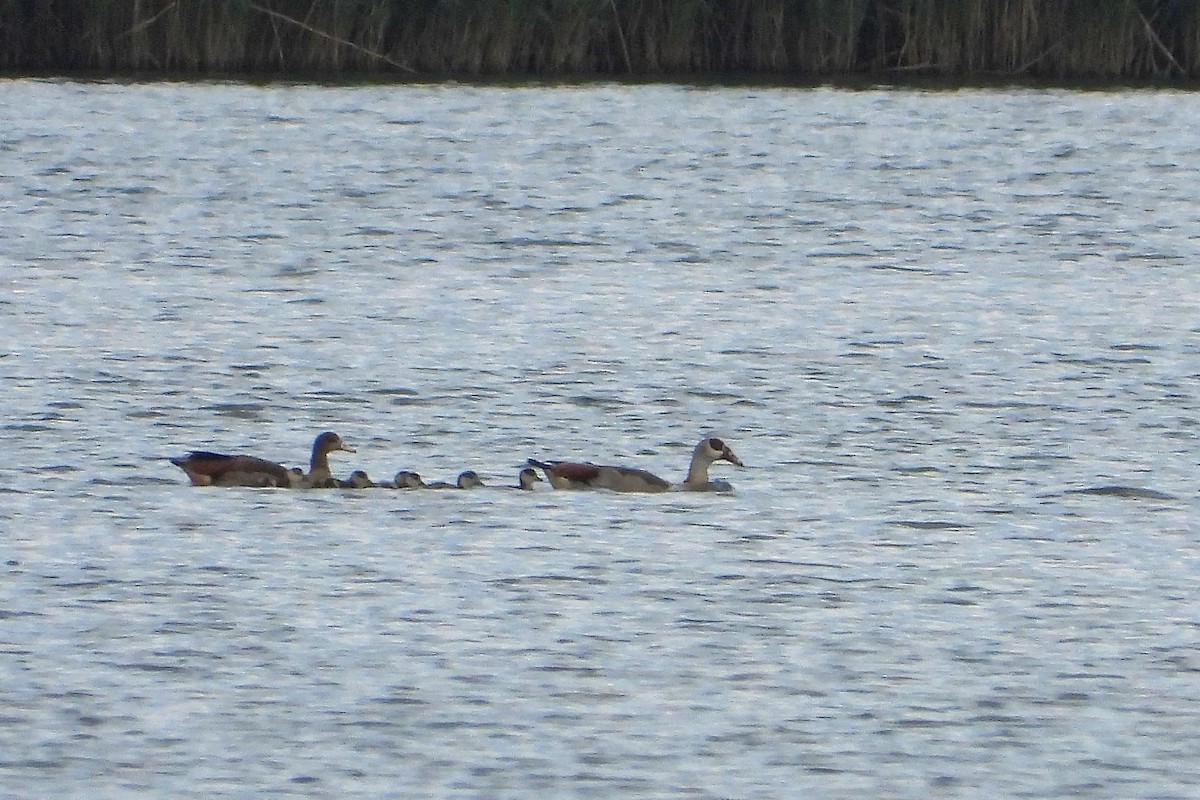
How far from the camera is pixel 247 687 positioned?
7.07 meters

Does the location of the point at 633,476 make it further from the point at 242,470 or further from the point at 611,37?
the point at 611,37

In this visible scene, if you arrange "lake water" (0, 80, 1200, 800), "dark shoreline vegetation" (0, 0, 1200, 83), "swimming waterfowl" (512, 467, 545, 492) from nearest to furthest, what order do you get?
"lake water" (0, 80, 1200, 800), "swimming waterfowl" (512, 467, 545, 492), "dark shoreline vegetation" (0, 0, 1200, 83)

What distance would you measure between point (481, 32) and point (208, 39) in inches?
120

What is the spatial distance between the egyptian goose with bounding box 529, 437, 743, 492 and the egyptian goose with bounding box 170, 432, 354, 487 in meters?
0.88

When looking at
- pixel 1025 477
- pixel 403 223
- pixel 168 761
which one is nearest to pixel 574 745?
pixel 168 761

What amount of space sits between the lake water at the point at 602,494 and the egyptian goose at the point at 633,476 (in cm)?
7

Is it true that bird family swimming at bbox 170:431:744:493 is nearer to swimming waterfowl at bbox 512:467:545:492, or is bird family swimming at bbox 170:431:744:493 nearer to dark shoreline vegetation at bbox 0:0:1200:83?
swimming waterfowl at bbox 512:467:545:492

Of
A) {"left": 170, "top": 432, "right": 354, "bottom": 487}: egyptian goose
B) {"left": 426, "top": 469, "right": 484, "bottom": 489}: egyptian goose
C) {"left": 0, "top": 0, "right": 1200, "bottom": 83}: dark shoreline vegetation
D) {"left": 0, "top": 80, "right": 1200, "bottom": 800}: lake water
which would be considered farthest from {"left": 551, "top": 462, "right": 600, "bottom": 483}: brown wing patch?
{"left": 0, "top": 0, "right": 1200, "bottom": 83}: dark shoreline vegetation

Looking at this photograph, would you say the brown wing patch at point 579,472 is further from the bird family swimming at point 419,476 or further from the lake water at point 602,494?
the lake water at point 602,494

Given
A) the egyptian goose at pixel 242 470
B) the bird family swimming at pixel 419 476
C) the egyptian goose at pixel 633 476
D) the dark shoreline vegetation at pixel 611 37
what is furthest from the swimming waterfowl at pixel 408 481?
the dark shoreline vegetation at pixel 611 37

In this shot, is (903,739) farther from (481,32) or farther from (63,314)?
(481,32)

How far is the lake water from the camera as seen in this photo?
666cm

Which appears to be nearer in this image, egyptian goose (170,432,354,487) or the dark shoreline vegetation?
egyptian goose (170,432,354,487)

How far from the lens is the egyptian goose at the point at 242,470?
9.76 m
